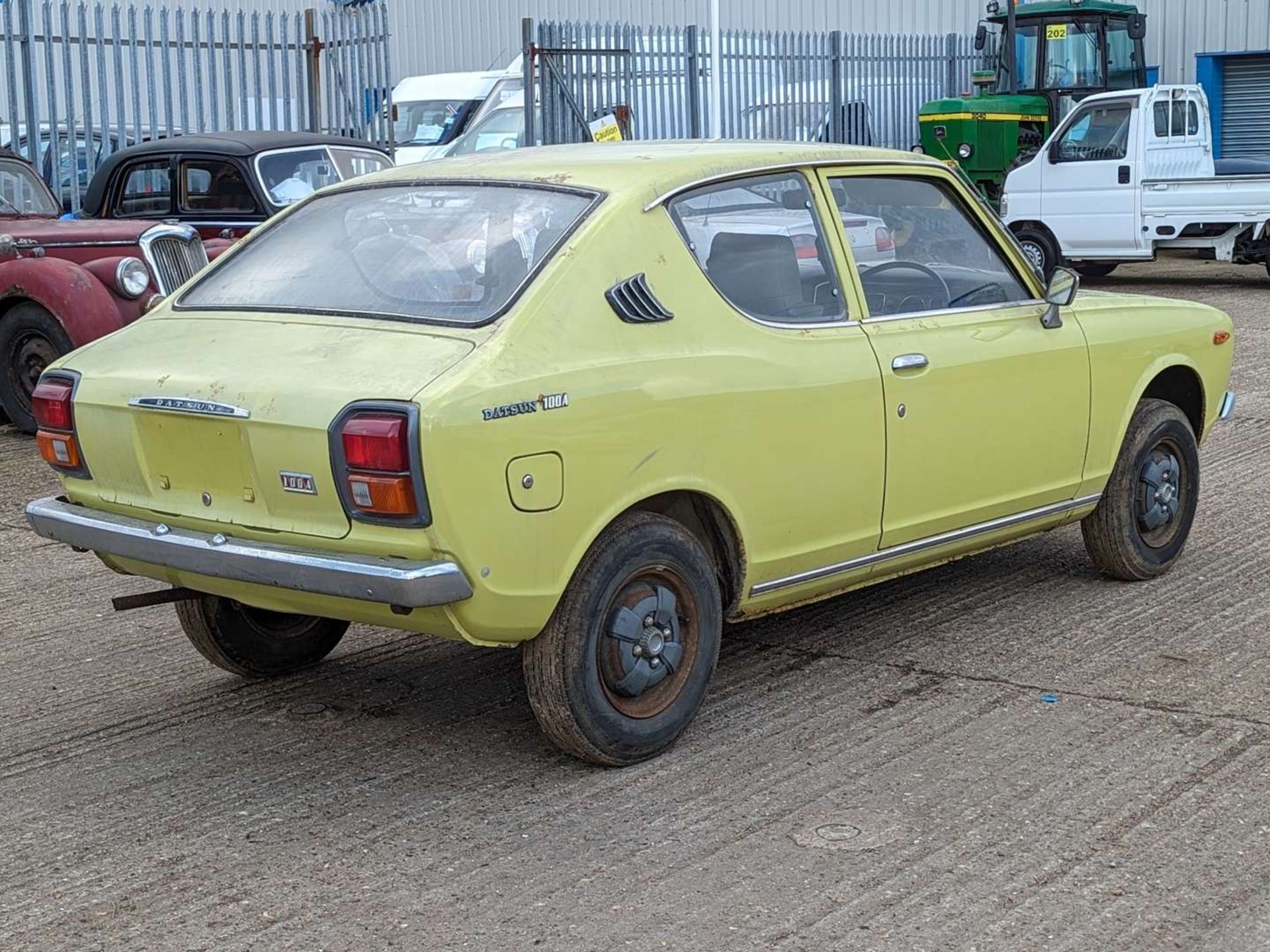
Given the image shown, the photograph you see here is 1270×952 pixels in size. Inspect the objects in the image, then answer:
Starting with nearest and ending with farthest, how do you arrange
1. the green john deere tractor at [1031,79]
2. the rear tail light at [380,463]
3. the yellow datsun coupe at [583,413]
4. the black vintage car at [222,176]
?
the rear tail light at [380,463]
the yellow datsun coupe at [583,413]
the black vintage car at [222,176]
the green john deere tractor at [1031,79]

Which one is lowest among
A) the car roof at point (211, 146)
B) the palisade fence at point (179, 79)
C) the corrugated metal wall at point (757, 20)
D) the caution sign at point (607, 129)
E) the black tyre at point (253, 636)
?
the black tyre at point (253, 636)

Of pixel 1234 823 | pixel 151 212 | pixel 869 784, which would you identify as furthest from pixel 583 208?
pixel 151 212

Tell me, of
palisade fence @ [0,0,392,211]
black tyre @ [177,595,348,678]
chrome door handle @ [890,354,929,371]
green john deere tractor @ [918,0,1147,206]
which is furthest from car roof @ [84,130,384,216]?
green john deere tractor @ [918,0,1147,206]

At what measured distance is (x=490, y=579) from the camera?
398 cm

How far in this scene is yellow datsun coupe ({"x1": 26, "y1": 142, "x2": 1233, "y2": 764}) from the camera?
4.01 m

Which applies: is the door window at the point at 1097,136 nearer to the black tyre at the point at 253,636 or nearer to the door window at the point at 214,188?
the door window at the point at 214,188

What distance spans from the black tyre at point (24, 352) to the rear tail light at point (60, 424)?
Result: 5547 millimetres

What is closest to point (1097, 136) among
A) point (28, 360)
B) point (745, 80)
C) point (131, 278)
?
point (745, 80)

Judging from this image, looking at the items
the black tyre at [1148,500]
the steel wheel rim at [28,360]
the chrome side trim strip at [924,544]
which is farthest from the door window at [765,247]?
the steel wheel rim at [28,360]

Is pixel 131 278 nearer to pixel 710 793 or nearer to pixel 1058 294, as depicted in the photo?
pixel 1058 294

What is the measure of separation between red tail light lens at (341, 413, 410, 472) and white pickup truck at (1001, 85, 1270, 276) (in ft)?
47.1

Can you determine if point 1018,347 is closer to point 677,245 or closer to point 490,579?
point 677,245

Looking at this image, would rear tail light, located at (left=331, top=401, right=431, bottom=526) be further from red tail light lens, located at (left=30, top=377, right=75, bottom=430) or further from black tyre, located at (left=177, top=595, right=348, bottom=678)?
black tyre, located at (left=177, top=595, right=348, bottom=678)

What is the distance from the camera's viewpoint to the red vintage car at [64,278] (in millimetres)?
10000
